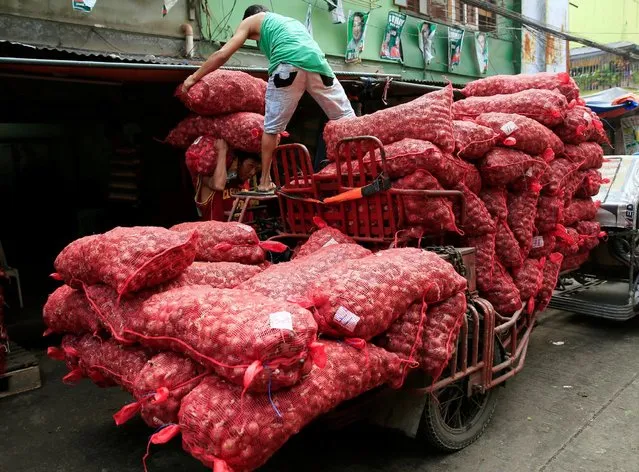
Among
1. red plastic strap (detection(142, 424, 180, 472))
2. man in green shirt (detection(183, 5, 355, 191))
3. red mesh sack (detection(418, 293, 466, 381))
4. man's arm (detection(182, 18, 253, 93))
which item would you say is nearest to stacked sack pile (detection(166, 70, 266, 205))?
man's arm (detection(182, 18, 253, 93))

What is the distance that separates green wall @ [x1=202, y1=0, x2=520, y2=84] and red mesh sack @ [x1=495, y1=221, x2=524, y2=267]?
603 cm

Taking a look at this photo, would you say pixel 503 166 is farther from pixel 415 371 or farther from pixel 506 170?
pixel 415 371

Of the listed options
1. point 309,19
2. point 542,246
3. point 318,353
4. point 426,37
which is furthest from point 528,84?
point 426,37

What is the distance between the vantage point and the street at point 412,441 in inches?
136

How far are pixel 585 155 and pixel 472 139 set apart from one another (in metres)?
1.58

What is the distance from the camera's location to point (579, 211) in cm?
509

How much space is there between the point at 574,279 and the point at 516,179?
2.37 m

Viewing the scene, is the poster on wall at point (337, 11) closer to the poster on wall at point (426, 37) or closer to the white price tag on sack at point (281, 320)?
the poster on wall at point (426, 37)

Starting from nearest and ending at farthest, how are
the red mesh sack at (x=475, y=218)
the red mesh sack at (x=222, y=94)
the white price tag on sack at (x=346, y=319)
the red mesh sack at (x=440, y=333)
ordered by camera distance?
the white price tag on sack at (x=346, y=319), the red mesh sack at (x=440, y=333), the red mesh sack at (x=475, y=218), the red mesh sack at (x=222, y=94)

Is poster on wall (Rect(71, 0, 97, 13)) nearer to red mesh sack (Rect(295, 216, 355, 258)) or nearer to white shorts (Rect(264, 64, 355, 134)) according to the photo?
white shorts (Rect(264, 64, 355, 134))

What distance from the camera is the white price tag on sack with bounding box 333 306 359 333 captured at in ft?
8.38

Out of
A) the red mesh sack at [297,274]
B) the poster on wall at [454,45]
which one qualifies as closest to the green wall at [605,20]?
the poster on wall at [454,45]

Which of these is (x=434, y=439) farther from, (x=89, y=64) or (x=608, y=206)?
(x=89, y=64)

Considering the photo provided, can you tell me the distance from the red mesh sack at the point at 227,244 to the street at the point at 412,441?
1243 mm
